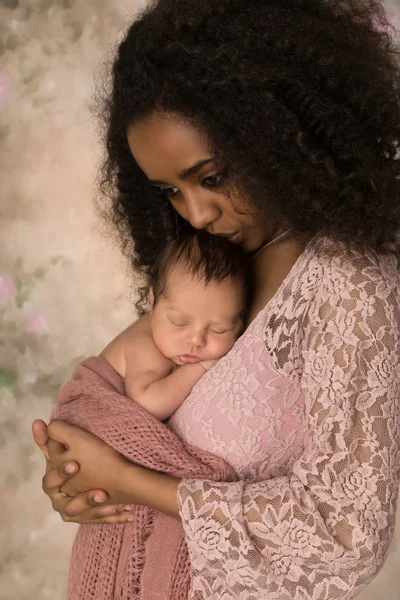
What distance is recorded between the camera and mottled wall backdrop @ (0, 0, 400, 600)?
3018mm

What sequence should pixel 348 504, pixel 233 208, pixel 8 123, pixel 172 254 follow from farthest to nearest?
pixel 8 123 < pixel 172 254 < pixel 233 208 < pixel 348 504

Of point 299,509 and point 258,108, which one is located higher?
point 258,108

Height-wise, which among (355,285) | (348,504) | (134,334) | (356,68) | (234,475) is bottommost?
(348,504)

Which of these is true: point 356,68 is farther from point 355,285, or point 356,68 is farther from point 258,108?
point 355,285

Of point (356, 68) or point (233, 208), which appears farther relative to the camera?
point (233, 208)

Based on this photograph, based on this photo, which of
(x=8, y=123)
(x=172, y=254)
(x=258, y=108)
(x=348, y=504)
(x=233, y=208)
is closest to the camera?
(x=348, y=504)

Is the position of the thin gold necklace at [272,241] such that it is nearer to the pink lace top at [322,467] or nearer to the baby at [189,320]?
the baby at [189,320]

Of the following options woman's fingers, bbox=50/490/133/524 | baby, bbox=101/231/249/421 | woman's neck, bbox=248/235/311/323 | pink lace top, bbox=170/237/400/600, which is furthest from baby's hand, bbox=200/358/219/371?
woman's fingers, bbox=50/490/133/524

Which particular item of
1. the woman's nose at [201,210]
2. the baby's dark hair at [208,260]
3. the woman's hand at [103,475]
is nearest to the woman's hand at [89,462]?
the woman's hand at [103,475]

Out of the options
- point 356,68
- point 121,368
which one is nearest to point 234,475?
point 121,368

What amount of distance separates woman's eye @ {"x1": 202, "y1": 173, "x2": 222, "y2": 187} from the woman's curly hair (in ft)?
0.11

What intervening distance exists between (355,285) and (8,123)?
6.44 ft

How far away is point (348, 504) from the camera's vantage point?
55.1 inches

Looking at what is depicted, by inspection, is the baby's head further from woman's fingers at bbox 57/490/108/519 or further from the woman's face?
woman's fingers at bbox 57/490/108/519
